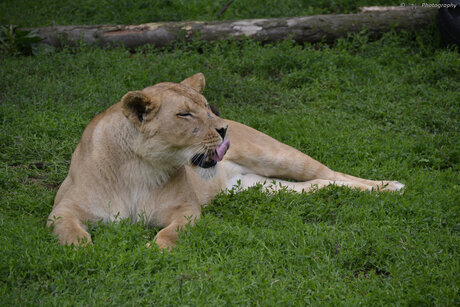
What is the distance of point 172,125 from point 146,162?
14.7 inches

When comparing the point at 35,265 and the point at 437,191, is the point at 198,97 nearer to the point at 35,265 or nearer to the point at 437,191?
the point at 35,265

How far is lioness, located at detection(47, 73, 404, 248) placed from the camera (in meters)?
3.96

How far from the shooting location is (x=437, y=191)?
4.97 metres

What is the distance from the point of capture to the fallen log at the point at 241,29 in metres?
8.23

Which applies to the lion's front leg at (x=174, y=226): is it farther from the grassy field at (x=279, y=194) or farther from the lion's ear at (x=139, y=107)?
the lion's ear at (x=139, y=107)

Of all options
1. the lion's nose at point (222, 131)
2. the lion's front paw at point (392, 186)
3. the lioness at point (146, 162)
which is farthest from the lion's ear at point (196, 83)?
the lion's front paw at point (392, 186)

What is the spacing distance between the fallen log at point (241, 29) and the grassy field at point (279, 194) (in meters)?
0.19

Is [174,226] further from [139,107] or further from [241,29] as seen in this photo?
[241,29]

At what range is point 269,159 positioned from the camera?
5566mm

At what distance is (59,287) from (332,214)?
228 cm

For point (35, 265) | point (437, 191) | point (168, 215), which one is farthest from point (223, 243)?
point (437, 191)

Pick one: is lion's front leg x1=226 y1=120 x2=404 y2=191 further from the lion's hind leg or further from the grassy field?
the lion's hind leg

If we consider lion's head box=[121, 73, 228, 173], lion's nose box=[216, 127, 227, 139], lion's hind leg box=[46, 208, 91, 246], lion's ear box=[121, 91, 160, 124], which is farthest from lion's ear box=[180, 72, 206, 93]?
lion's hind leg box=[46, 208, 91, 246]

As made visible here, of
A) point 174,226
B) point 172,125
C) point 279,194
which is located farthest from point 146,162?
point 279,194
